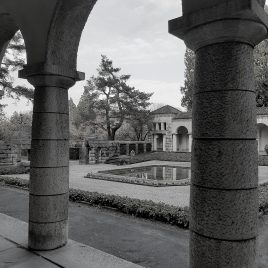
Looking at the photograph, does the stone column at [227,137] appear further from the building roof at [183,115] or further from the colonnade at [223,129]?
the building roof at [183,115]

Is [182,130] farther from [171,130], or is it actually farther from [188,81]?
[188,81]

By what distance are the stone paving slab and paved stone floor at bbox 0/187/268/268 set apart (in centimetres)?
64

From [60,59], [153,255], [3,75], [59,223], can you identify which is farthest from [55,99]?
[3,75]

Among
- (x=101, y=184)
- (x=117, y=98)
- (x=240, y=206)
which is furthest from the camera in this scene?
(x=117, y=98)

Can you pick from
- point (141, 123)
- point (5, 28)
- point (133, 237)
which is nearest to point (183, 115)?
point (141, 123)

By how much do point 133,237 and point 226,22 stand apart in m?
4.34

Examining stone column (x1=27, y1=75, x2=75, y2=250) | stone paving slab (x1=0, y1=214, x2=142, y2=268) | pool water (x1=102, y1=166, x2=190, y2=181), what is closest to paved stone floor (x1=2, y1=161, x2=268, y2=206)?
pool water (x1=102, y1=166, x2=190, y2=181)

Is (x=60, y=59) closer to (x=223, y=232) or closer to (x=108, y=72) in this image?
(x=223, y=232)

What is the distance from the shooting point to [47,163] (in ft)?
13.1

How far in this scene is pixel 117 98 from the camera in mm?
29469

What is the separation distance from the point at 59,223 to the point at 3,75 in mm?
14247

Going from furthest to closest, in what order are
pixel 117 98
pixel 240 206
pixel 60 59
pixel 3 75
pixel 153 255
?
pixel 117 98
pixel 3 75
pixel 153 255
pixel 60 59
pixel 240 206

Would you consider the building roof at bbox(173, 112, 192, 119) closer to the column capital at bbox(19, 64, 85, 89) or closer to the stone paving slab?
the column capital at bbox(19, 64, 85, 89)

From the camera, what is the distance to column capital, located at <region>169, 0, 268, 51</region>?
2039 millimetres
